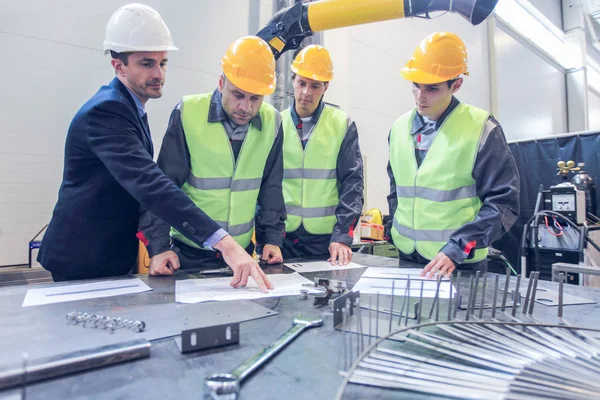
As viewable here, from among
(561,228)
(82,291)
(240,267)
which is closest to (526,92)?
(561,228)

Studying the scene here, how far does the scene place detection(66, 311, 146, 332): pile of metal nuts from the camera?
769 mm

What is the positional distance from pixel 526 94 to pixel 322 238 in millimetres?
7836

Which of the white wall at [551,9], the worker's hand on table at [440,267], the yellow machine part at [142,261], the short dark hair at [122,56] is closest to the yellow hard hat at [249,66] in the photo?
the short dark hair at [122,56]

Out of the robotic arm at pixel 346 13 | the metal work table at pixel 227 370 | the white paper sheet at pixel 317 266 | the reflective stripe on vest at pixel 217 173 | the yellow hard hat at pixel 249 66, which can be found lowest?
the metal work table at pixel 227 370

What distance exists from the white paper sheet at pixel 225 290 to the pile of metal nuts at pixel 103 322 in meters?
0.21

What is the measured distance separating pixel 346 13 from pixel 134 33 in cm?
86

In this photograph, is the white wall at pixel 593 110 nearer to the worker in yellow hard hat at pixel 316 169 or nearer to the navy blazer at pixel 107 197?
the worker in yellow hard hat at pixel 316 169

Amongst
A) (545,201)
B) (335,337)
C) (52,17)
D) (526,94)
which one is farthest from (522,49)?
(335,337)

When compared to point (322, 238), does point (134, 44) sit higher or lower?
higher

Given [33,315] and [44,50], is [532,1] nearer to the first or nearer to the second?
[44,50]

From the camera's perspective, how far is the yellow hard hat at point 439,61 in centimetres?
156

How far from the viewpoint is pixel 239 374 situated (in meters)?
0.56

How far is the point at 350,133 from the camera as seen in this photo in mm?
1929

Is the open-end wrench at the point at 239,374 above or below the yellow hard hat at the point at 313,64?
below
